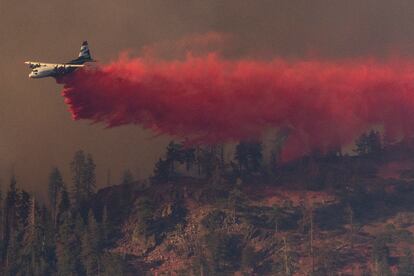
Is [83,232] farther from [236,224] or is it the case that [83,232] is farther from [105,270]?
[236,224]

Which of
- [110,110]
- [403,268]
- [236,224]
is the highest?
[110,110]

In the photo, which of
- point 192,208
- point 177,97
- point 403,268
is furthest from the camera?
point 192,208

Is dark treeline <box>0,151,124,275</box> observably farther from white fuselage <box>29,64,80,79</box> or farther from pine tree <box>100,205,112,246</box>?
white fuselage <box>29,64,80,79</box>

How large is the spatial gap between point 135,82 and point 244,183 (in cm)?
3323

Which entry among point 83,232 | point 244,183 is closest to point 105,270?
point 83,232

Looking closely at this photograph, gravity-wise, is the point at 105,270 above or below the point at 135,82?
below

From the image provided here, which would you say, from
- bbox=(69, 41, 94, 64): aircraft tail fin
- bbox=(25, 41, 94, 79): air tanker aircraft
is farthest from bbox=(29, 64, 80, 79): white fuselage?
bbox=(69, 41, 94, 64): aircraft tail fin

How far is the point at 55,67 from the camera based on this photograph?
118 m

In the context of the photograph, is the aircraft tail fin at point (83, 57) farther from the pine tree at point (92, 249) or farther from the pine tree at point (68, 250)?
the pine tree at point (68, 250)

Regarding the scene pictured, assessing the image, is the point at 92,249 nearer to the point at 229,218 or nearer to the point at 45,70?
the point at 229,218

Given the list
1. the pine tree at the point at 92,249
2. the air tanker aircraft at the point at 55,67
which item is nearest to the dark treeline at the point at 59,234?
the pine tree at the point at 92,249

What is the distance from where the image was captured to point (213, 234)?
136 m

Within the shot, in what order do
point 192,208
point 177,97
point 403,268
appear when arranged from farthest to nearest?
1. point 192,208
2. point 177,97
3. point 403,268

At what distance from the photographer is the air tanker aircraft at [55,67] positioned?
117 m
